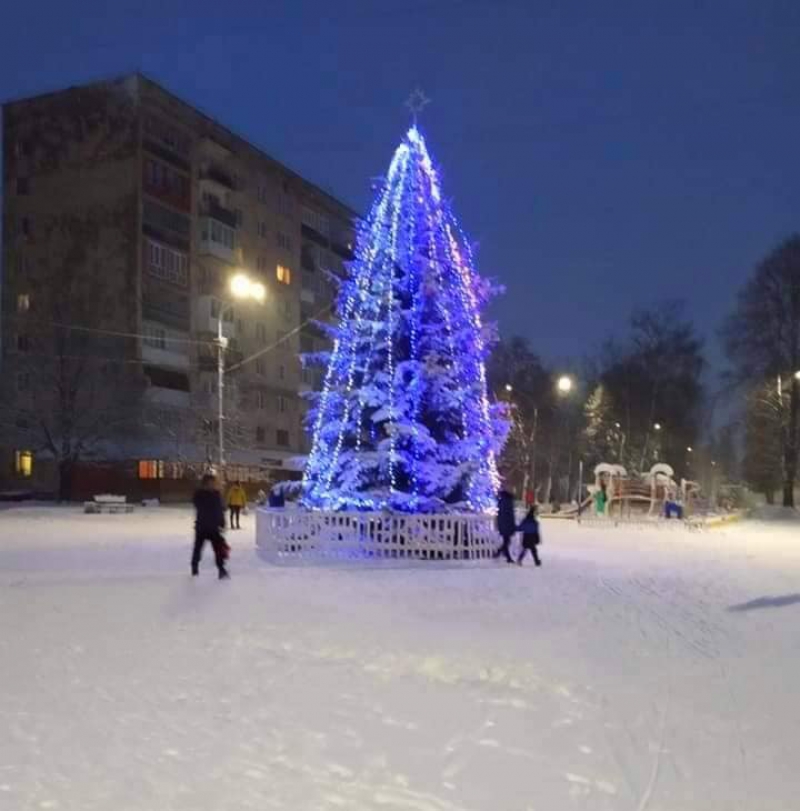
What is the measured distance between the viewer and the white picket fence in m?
18.8

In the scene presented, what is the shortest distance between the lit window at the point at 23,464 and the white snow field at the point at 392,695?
138 ft

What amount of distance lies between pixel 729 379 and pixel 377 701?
2119 inches

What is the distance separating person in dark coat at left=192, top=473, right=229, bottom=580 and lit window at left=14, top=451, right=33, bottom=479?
43261 mm

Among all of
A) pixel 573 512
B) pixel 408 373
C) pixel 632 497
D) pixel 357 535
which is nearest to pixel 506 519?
pixel 357 535

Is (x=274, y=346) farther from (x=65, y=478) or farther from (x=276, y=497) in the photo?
(x=276, y=497)

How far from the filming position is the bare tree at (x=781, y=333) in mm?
52812

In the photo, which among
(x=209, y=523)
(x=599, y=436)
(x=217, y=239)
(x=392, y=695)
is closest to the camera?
(x=392, y=695)

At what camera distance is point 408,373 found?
20.4 m

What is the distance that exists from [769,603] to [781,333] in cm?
4325

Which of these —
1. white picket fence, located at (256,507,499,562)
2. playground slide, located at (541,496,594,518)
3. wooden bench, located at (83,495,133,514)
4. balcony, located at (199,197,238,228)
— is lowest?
playground slide, located at (541,496,594,518)

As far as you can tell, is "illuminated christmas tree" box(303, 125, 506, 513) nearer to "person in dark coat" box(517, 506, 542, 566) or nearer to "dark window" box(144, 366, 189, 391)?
"person in dark coat" box(517, 506, 542, 566)

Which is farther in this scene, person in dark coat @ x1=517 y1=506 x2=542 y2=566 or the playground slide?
the playground slide

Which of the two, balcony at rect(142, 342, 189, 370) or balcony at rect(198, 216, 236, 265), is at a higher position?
balcony at rect(198, 216, 236, 265)

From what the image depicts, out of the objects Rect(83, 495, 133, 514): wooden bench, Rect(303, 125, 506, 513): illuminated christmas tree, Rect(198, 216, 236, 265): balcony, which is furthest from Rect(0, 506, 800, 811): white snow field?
Rect(198, 216, 236, 265): balcony
